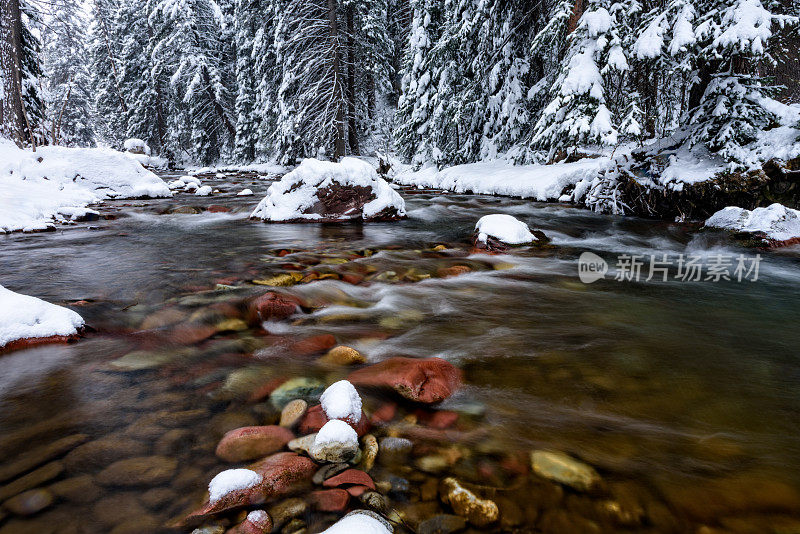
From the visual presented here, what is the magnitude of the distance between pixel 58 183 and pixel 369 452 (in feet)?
39.2

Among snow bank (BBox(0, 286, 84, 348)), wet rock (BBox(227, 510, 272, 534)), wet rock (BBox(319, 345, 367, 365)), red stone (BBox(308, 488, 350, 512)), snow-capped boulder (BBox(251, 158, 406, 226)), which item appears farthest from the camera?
snow-capped boulder (BBox(251, 158, 406, 226))

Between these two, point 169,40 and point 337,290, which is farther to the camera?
point 169,40

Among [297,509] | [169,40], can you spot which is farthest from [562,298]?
[169,40]

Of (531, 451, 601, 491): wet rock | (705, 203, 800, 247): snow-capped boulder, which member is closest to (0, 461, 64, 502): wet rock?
(531, 451, 601, 491): wet rock

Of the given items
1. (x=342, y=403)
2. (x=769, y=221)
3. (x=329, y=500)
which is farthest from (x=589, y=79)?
(x=329, y=500)

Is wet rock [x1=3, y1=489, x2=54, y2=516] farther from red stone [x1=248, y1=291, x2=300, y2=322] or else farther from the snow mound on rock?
the snow mound on rock

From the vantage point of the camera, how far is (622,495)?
1.52m

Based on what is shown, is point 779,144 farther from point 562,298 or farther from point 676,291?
point 562,298

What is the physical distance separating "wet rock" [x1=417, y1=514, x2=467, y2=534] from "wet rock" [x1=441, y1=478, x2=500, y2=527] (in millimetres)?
28

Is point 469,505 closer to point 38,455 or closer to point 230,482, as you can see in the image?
point 230,482

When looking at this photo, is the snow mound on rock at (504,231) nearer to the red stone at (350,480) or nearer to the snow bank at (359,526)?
the red stone at (350,480)

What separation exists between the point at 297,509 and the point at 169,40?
33.3 metres

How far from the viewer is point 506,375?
247 centimetres

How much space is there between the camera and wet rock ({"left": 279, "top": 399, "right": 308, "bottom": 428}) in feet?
6.18
